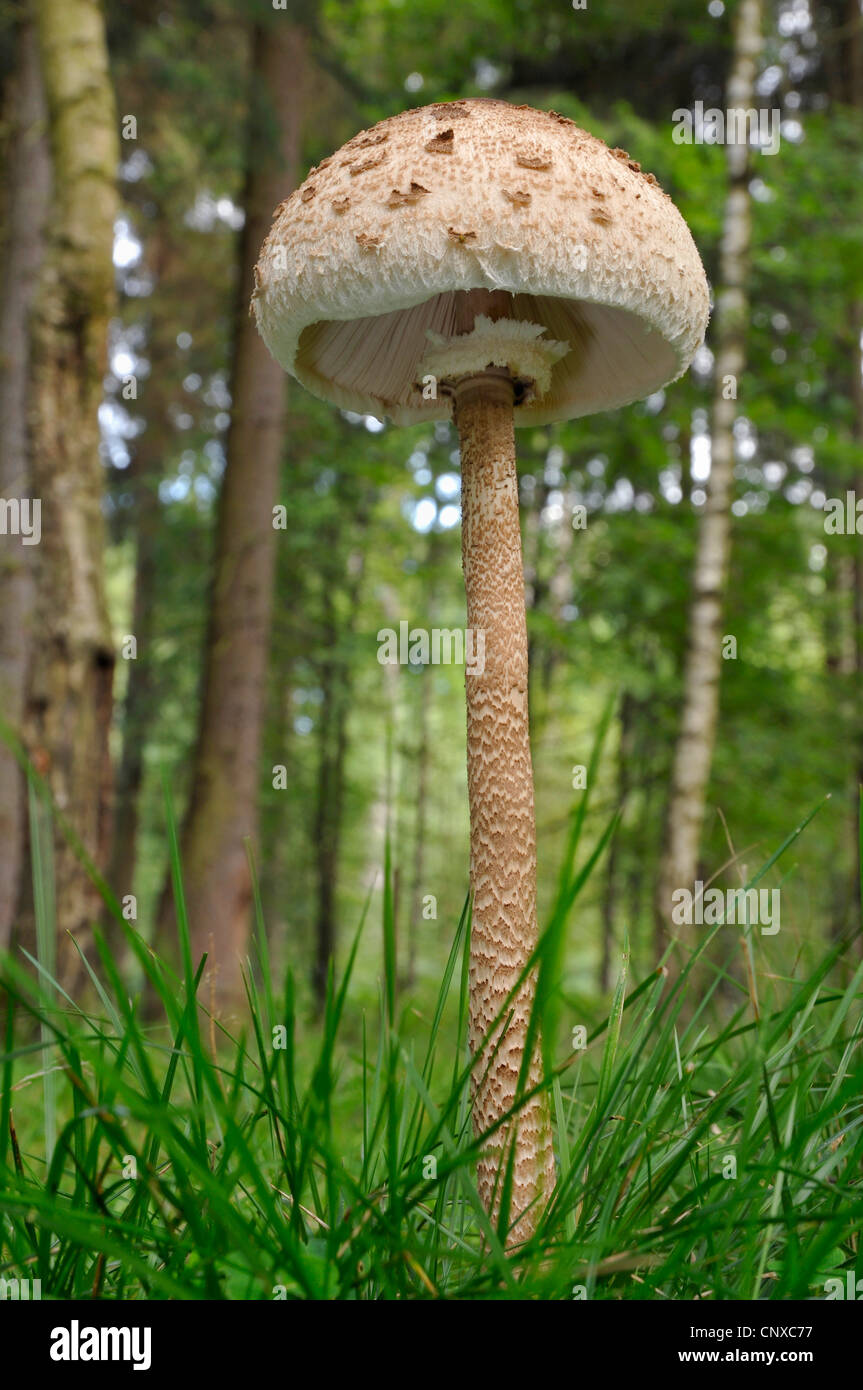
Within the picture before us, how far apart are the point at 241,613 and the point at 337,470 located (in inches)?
125

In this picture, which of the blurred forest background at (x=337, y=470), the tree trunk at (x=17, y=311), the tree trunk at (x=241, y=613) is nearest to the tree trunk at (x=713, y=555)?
the blurred forest background at (x=337, y=470)

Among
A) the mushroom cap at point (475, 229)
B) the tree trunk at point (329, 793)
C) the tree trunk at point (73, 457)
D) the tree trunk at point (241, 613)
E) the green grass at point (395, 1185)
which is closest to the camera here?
the green grass at point (395, 1185)

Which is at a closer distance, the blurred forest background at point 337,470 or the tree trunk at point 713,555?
the blurred forest background at point 337,470

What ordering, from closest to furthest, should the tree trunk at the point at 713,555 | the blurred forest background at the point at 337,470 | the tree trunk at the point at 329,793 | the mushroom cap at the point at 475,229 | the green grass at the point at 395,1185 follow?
the green grass at the point at 395,1185 < the mushroom cap at the point at 475,229 < the blurred forest background at the point at 337,470 < the tree trunk at the point at 713,555 < the tree trunk at the point at 329,793

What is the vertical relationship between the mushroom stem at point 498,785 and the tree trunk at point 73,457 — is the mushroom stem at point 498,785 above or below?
below

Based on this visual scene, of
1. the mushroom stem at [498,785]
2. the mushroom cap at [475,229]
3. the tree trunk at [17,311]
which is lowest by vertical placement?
the mushroom stem at [498,785]

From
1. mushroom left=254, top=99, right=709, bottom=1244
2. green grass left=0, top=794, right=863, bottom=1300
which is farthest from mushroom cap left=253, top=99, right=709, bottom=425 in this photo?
green grass left=0, top=794, right=863, bottom=1300

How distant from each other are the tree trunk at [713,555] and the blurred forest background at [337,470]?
31 mm

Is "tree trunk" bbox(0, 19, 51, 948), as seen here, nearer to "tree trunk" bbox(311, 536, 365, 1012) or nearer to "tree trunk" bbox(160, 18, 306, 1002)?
"tree trunk" bbox(160, 18, 306, 1002)

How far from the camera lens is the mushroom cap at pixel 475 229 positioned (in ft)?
5.34

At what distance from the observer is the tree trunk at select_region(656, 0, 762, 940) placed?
7.20 meters

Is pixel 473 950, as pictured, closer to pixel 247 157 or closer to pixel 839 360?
pixel 247 157

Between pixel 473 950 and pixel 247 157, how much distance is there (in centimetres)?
760

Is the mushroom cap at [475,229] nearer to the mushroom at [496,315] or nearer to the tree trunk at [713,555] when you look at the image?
the mushroom at [496,315]
